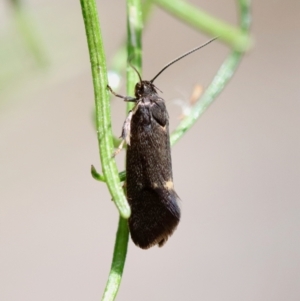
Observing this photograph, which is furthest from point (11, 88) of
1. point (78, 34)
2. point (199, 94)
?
point (199, 94)

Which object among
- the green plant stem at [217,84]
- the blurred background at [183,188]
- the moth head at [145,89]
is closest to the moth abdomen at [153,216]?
the green plant stem at [217,84]

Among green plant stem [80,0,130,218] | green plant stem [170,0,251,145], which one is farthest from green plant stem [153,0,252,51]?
green plant stem [80,0,130,218]

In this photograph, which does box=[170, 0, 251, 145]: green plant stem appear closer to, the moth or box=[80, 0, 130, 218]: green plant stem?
the moth

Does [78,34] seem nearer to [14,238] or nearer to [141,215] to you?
[141,215]

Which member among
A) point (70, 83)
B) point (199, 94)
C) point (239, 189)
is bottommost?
point (199, 94)

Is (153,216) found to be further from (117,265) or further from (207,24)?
(207,24)

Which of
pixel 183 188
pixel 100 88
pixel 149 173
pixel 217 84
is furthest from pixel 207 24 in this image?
pixel 183 188
